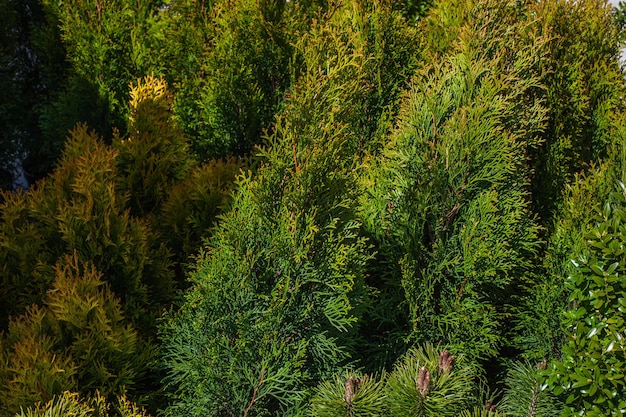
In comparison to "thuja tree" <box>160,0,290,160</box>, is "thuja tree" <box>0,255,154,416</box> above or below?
below

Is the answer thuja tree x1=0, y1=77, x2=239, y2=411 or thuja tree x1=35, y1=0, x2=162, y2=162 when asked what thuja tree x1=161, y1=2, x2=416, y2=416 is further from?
thuja tree x1=35, y1=0, x2=162, y2=162

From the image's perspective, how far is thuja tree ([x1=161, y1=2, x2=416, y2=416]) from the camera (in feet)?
11.7

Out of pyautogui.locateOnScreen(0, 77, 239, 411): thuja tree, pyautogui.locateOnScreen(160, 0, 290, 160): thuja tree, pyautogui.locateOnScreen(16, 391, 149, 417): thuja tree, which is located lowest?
pyautogui.locateOnScreen(16, 391, 149, 417): thuja tree

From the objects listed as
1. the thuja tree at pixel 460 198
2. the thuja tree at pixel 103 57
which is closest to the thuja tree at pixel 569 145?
the thuja tree at pixel 460 198

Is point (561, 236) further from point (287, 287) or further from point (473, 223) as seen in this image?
point (287, 287)

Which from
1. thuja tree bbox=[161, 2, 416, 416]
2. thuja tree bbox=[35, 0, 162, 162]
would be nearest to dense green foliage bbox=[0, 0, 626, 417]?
thuja tree bbox=[161, 2, 416, 416]

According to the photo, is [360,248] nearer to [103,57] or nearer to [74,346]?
[74,346]

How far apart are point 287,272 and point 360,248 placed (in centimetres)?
49

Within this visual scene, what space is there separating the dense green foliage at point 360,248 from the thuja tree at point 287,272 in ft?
0.04

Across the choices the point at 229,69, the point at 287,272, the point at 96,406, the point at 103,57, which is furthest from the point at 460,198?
the point at 103,57

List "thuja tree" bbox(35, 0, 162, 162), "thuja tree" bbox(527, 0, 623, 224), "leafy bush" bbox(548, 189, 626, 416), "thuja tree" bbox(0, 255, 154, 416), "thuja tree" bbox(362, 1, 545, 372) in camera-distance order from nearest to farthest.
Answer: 1. "thuja tree" bbox(0, 255, 154, 416)
2. "leafy bush" bbox(548, 189, 626, 416)
3. "thuja tree" bbox(362, 1, 545, 372)
4. "thuja tree" bbox(527, 0, 623, 224)
5. "thuja tree" bbox(35, 0, 162, 162)

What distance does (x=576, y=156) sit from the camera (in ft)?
19.7

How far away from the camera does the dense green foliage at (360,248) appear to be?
144 inches

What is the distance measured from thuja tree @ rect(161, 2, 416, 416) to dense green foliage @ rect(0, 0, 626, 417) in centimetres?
1
